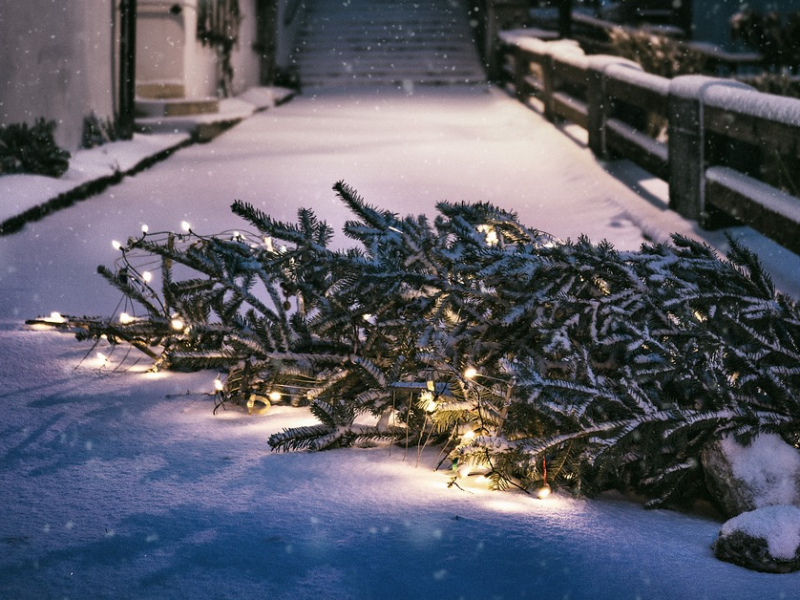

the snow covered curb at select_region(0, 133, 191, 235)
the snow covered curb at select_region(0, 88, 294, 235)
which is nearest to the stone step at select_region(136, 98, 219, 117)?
the snow covered curb at select_region(0, 88, 294, 235)

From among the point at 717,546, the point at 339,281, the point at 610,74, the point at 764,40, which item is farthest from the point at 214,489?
the point at 764,40

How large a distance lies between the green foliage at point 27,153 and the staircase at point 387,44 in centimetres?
993

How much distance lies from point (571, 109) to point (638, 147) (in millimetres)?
2657

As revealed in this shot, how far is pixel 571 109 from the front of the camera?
416 inches

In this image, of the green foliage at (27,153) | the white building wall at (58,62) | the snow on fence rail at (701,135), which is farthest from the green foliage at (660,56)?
the green foliage at (27,153)

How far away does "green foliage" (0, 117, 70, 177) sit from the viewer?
787 cm

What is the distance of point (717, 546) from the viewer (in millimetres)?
2445

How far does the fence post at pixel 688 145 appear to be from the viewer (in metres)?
6.54

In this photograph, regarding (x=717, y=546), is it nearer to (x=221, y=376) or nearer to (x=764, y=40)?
(x=221, y=376)

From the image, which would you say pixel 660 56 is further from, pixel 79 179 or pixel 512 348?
pixel 512 348

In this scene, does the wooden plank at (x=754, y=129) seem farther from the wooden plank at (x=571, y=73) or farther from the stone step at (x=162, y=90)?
the stone step at (x=162, y=90)

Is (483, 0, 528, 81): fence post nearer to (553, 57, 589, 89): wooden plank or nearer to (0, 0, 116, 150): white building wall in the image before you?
(553, 57, 589, 89): wooden plank

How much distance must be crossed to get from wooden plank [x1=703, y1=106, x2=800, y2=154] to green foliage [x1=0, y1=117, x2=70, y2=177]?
509cm

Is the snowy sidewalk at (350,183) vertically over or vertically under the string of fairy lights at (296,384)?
over
